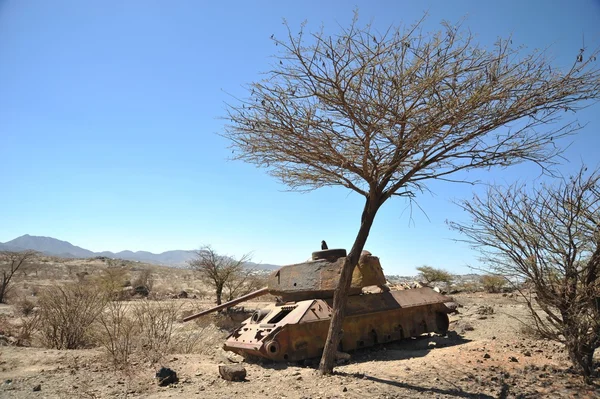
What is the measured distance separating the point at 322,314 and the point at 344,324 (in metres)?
0.58

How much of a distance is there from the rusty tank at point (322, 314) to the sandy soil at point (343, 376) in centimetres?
41

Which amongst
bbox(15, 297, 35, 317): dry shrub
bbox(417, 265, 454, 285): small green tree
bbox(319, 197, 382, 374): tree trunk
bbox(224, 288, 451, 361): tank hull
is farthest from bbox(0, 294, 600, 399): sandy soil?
bbox(417, 265, 454, 285): small green tree

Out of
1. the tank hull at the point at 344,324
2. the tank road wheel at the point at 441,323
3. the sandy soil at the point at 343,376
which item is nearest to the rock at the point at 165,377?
the sandy soil at the point at 343,376

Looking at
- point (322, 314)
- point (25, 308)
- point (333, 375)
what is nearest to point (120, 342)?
point (322, 314)

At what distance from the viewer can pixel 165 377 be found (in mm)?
6824

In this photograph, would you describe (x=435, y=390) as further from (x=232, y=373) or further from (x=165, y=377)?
(x=165, y=377)

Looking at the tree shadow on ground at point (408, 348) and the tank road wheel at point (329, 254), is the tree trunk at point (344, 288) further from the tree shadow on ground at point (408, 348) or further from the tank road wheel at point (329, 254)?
the tank road wheel at point (329, 254)

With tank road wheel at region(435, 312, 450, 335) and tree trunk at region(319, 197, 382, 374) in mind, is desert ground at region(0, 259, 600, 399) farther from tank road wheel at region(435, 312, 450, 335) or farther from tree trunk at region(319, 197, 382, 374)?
tank road wheel at region(435, 312, 450, 335)

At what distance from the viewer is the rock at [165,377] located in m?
6.80

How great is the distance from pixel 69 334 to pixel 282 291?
16.7 feet

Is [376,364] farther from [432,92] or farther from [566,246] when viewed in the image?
[432,92]

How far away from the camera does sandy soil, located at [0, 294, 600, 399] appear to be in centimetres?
602

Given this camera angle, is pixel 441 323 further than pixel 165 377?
Yes

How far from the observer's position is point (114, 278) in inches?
966
